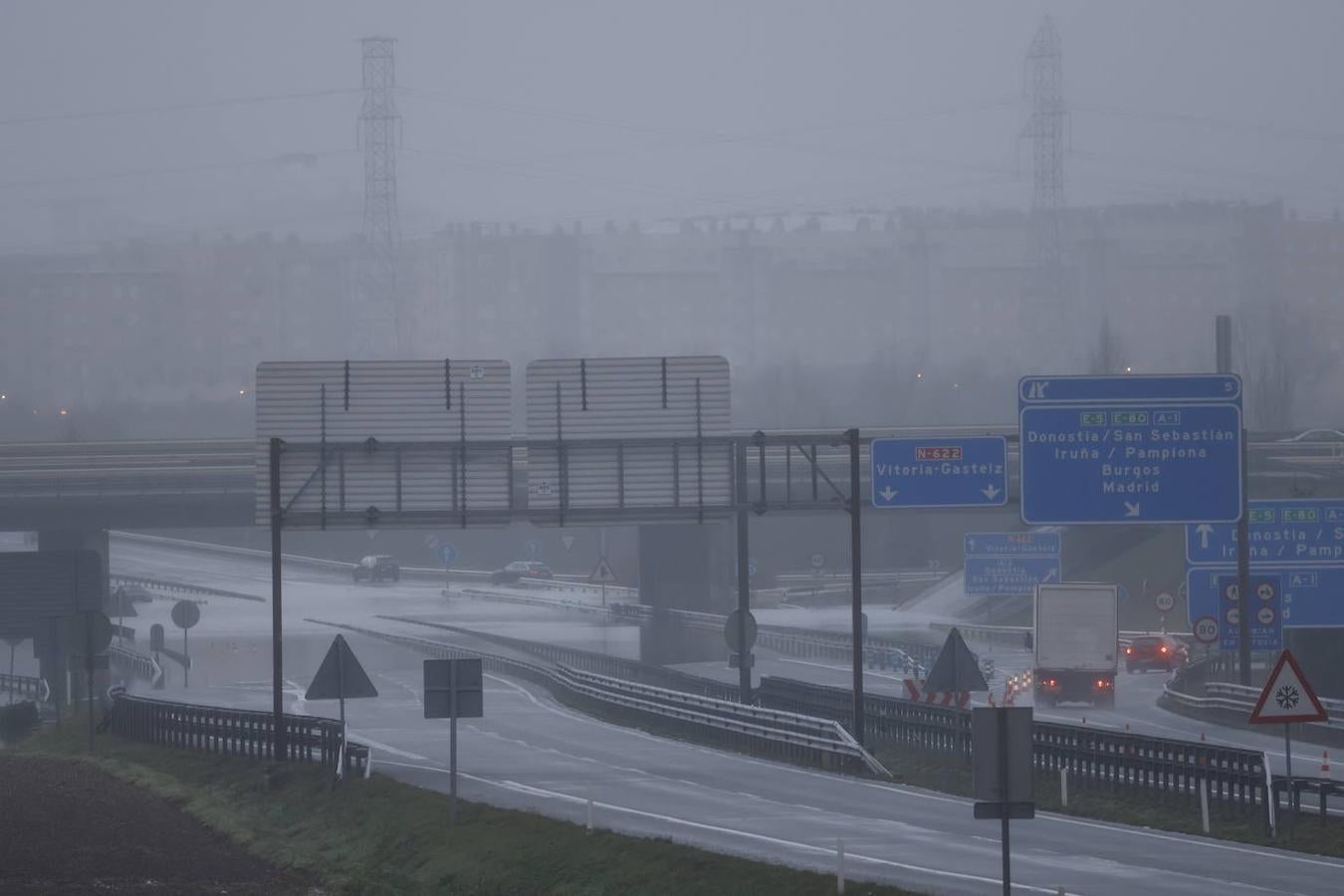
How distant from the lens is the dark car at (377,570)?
104938 millimetres

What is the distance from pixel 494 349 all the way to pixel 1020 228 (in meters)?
47.1

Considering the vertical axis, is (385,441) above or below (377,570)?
above

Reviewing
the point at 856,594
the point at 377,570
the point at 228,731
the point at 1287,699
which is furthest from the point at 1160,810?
the point at 377,570

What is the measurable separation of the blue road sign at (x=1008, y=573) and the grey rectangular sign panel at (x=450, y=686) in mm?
43056

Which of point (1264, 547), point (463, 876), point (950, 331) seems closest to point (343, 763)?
point (463, 876)

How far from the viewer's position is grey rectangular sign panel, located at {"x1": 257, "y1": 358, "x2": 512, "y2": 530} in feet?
108

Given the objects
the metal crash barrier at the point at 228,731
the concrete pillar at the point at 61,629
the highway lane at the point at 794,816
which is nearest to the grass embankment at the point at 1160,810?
the highway lane at the point at 794,816

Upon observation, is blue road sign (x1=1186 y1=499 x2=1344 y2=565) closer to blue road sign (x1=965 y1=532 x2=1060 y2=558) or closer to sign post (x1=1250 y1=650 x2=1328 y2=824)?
blue road sign (x1=965 y1=532 x2=1060 y2=558)

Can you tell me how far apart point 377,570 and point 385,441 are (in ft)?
240

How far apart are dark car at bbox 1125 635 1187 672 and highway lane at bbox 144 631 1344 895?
2873 centimetres

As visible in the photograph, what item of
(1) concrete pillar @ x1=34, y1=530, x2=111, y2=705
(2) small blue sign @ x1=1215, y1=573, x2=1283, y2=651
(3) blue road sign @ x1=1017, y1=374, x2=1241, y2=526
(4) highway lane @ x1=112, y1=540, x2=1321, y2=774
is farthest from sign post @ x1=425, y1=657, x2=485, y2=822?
(2) small blue sign @ x1=1215, y1=573, x2=1283, y2=651

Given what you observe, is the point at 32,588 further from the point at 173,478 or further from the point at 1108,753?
the point at 1108,753

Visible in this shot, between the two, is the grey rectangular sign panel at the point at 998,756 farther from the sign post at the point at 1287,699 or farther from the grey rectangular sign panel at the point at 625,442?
the grey rectangular sign panel at the point at 625,442

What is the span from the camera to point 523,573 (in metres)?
105
